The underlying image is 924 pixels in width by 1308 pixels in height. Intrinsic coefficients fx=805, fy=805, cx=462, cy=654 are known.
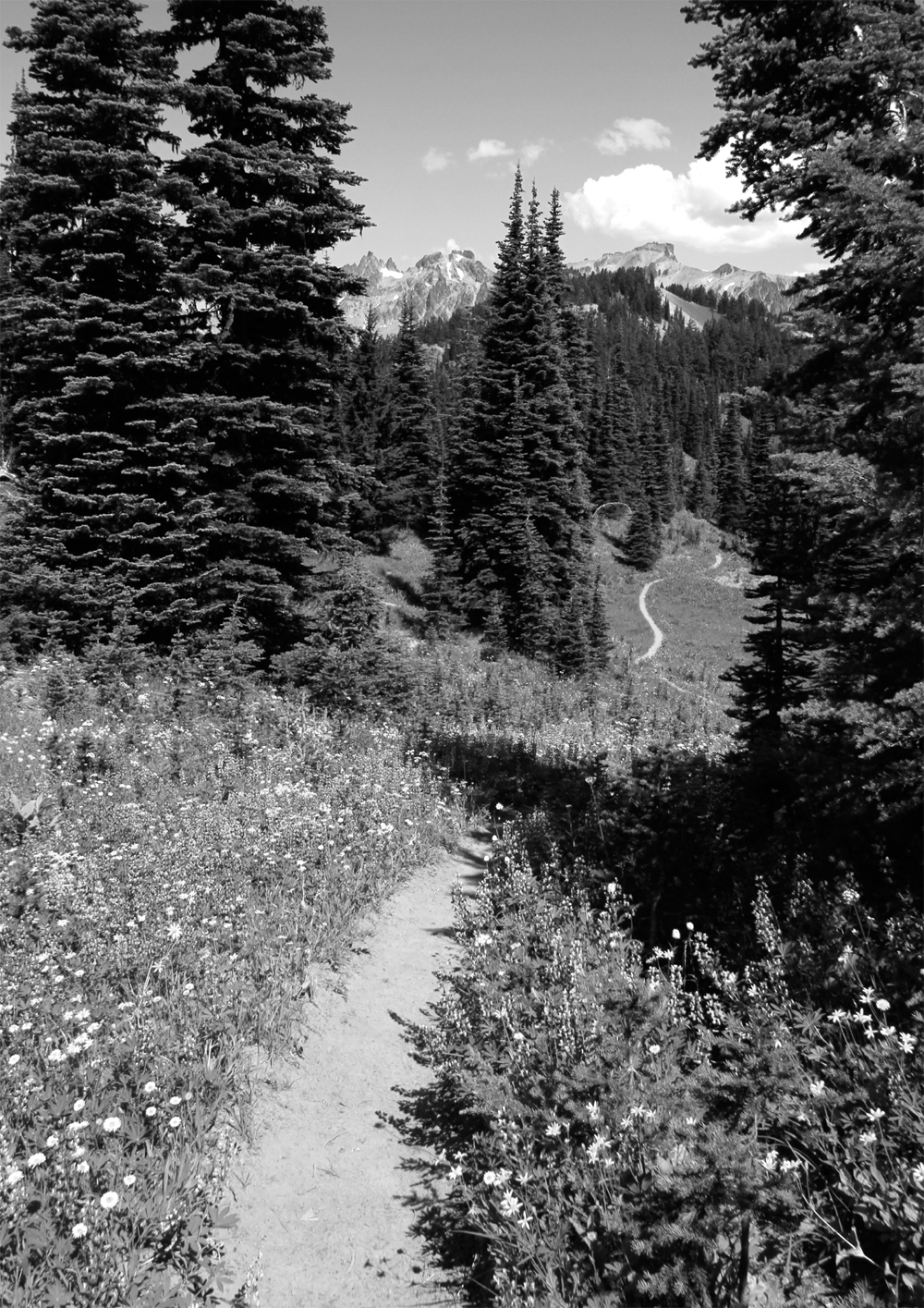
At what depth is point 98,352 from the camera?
45.4ft

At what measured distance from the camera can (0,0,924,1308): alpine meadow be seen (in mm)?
3777

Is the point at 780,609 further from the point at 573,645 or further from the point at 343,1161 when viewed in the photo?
the point at 573,645

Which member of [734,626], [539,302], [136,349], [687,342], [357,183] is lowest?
[734,626]

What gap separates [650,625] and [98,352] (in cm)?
4321

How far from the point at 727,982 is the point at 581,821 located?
408 cm

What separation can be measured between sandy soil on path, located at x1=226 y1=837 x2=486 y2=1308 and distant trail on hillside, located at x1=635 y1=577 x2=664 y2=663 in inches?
1402

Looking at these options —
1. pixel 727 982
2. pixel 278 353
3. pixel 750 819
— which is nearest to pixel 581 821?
pixel 750 819

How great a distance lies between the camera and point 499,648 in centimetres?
3086

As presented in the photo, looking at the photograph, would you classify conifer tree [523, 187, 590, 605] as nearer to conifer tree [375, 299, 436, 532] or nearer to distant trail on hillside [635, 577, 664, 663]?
distant trail on hillside [635, 577, 664, 663]

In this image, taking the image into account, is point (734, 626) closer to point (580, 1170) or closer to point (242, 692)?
point (242, 692)

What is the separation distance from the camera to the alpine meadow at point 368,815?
378 centimetres

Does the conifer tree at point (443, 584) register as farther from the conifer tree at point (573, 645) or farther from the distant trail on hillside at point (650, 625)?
the distant trail on hillside at point (650, 625)

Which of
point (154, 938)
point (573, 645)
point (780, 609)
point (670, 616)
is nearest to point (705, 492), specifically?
point (670, 616)

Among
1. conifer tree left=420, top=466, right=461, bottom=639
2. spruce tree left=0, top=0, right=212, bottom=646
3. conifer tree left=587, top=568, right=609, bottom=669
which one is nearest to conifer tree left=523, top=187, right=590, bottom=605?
conifer tree left=587, top=568, right=609, bottom=669
